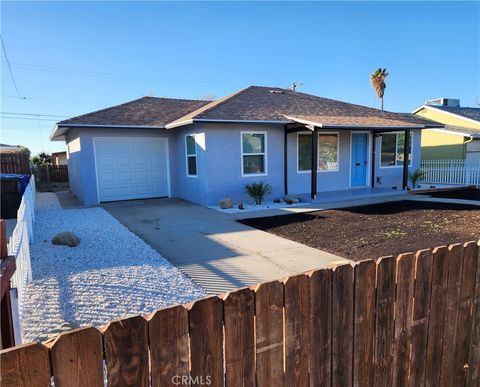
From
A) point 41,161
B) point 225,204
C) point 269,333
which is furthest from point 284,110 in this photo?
point 41,161

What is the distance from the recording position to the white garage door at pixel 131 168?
1301 centimetres

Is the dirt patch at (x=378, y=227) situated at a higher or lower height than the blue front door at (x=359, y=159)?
lower

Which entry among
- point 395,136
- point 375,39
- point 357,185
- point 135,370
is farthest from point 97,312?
point 375,39

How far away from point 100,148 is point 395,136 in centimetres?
1349

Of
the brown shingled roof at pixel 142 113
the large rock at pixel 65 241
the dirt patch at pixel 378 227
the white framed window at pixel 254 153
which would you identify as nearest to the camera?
the dirt patch at pixel 378 227

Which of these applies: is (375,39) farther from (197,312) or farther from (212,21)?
(197,312)

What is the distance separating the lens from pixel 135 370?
4.15ft

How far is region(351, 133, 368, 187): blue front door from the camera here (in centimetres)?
1474

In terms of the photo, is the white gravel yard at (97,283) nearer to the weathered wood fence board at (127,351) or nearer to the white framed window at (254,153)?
the weathered wood fence board at (127,351)

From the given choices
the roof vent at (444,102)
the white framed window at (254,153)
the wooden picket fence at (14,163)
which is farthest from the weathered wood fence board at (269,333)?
the roof vent at (444,102)

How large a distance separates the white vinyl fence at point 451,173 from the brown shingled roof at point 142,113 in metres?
13.0

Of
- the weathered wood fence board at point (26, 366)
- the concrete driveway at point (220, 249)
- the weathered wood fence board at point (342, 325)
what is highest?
the weathered wood fence board at point (26, 366)

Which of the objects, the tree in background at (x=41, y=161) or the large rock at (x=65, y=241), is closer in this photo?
the large rock at (x=65, y=241)

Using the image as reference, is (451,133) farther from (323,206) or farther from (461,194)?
(323,206)
